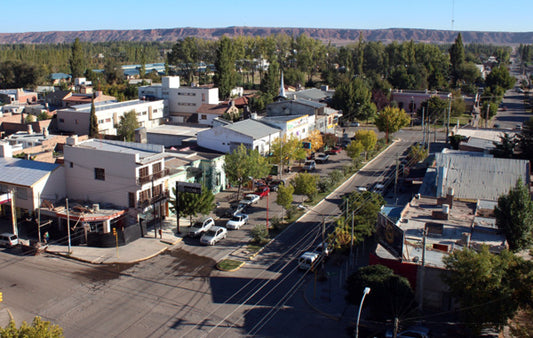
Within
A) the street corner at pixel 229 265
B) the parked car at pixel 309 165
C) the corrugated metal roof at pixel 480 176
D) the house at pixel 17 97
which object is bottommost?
the street corner at pixel 229 265

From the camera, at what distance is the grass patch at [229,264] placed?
27828 mm

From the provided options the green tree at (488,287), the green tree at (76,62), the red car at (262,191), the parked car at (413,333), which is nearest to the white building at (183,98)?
the red car at (262,191)

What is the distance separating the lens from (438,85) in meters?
112

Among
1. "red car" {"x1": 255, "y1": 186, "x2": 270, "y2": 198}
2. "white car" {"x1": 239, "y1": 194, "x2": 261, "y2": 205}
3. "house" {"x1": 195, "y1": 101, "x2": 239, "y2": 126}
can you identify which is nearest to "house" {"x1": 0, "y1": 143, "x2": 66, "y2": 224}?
"white car" {"x1": 239, "y1": 194, "x2": 261, "y2": 205}

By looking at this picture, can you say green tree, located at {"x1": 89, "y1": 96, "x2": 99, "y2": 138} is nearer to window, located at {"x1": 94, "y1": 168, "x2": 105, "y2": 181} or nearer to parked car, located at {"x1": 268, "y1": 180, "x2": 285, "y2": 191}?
parked car, located at {"x1": 268, "y1": 180, "x2": 285, "y2": 191}

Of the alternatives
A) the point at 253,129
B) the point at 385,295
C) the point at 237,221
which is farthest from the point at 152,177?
the point at 253,129

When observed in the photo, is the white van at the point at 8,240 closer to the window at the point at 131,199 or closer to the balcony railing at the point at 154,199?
the window at the point at 131,199

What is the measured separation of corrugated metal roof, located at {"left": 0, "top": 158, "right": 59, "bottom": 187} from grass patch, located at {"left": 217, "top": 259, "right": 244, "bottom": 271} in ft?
47.1

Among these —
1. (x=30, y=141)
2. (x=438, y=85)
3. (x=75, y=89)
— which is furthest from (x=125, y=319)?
(x=438, y=85)

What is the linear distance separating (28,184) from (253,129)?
24.1 meters

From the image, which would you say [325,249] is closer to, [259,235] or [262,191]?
[259,235]

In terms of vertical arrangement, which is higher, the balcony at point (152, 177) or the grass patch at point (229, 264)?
the balcony at point (152, 177)

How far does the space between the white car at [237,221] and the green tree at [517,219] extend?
16.7 metres

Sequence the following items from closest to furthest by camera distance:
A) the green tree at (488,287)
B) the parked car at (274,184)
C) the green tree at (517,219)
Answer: the green tree at (488,287) → the green tree at (517,219) → the parked car at (274,184)
